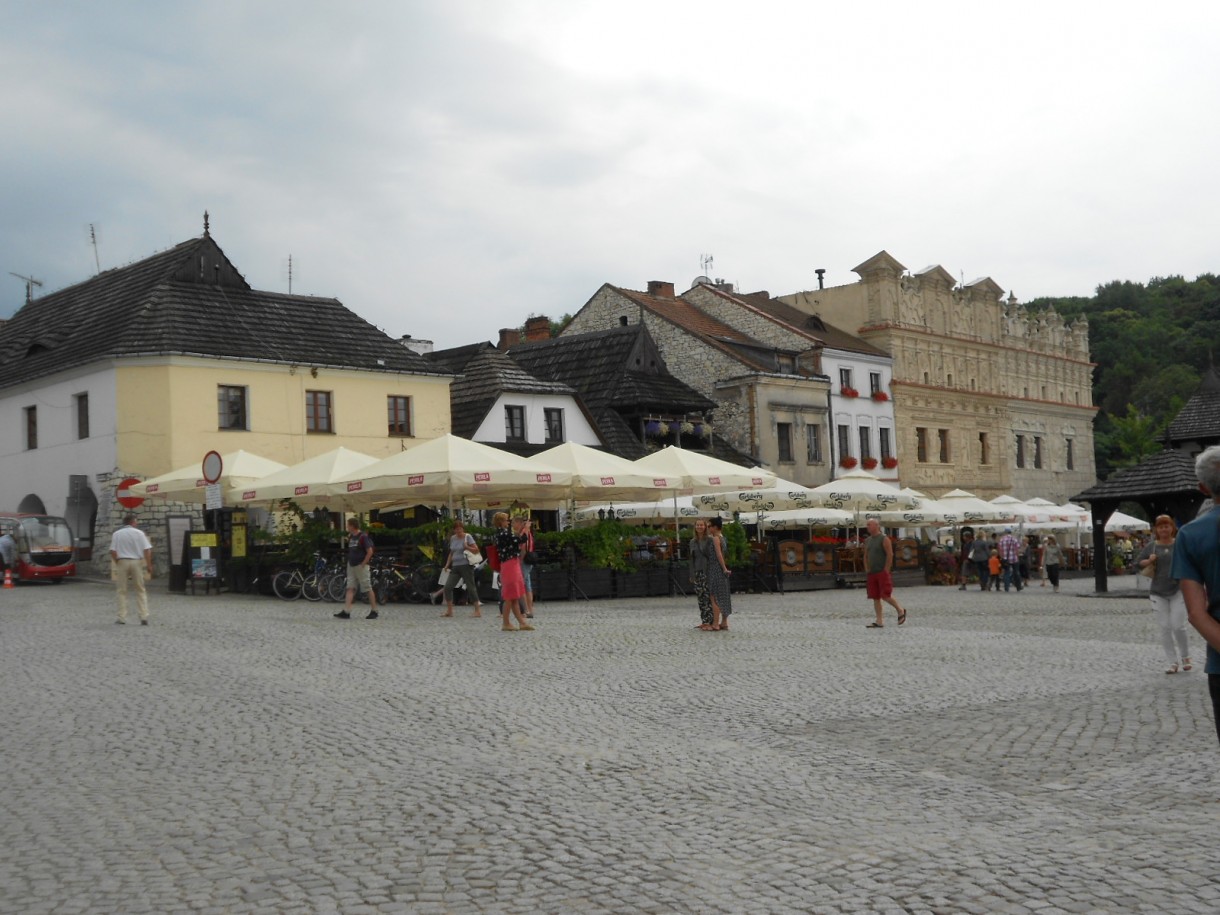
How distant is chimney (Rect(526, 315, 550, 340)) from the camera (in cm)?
6656

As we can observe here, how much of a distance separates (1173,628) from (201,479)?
80.2ft

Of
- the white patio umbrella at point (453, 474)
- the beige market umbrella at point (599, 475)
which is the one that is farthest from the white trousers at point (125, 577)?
the beige market umbrella at point (599, 475)

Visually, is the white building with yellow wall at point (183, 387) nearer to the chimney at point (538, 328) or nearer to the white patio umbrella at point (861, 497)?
the white patio umbrella at point (861, 497)

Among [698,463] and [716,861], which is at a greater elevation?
[698,463]

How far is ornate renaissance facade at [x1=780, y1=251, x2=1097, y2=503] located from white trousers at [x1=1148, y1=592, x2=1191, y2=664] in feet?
167

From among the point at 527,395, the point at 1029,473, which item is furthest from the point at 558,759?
the point at 1029,473

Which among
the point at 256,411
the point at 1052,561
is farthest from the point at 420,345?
the point at 1052,561

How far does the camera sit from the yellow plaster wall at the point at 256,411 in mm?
39469

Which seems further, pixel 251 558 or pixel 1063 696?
pixel 251 558

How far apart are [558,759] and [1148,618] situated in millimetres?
17864

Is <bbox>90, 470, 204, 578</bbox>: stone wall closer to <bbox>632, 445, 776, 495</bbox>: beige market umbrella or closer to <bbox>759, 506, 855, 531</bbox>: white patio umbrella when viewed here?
<bbox>632, 445, 776, 495</bbox>: beige market umbrella

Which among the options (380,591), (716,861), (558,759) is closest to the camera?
(716,861)

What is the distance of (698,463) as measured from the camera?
109 feet

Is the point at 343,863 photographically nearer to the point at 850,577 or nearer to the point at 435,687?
the point at 435,687
